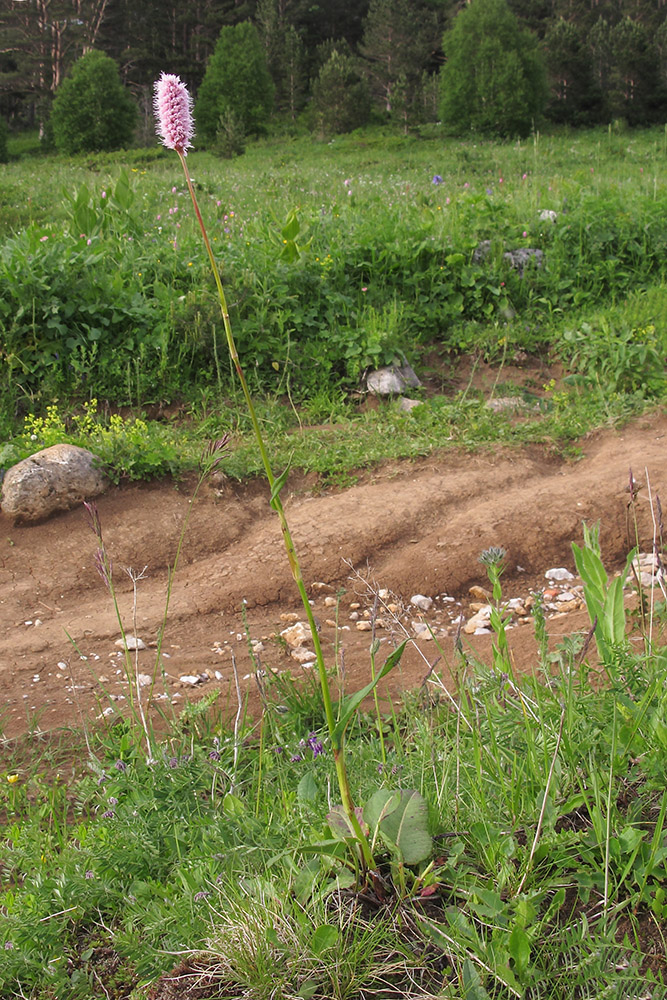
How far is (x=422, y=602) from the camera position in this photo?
353cm

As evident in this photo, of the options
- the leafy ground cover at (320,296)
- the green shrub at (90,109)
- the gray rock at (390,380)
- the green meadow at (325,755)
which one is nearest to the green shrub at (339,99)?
the green shrub at (90,109)

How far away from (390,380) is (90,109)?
2382 centimetres

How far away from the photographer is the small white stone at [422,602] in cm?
352

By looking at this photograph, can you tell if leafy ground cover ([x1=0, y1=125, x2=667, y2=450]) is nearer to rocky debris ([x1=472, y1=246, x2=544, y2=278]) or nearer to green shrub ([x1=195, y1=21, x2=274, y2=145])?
rocky debris ([x1=472, y1=246, x2=544, y2=278])

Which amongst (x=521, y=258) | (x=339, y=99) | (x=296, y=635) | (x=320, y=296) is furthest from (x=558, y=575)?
(x=339, y=99)

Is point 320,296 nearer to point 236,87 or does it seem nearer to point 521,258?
point 521,258

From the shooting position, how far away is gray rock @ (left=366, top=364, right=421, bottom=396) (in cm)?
552

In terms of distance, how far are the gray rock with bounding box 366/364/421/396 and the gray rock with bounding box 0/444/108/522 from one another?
217 centimetres

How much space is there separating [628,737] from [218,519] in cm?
291

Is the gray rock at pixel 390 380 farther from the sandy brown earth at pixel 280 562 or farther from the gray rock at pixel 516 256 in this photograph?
the gray rock at pixel 516 256

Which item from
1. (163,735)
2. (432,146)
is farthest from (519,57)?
(163,735)

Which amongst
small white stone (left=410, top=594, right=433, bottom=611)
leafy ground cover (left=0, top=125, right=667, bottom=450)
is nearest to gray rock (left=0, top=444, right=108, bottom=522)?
leafy ground cover (left=0, top=125, right=667, bottom=450)

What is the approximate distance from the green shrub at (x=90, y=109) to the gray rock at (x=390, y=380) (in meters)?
23.3

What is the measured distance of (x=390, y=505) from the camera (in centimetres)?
421
